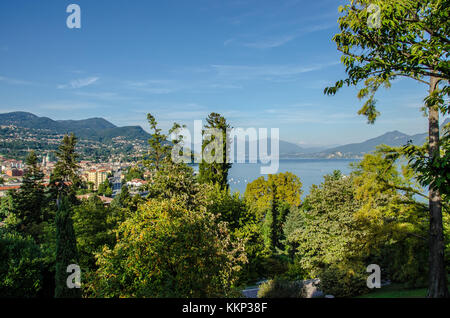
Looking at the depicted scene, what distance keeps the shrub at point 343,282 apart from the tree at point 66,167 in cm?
2583

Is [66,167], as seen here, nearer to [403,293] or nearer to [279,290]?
[279,290]

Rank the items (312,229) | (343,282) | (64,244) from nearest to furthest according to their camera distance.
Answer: (64,244) → (343,282) → (312,229)

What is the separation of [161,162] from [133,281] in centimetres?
1362

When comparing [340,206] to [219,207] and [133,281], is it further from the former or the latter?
[133,281]

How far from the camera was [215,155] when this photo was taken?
22.8m

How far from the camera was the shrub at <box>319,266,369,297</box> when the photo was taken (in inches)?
453

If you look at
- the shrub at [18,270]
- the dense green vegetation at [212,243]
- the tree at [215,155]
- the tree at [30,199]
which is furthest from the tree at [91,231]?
the tree at [30,199]

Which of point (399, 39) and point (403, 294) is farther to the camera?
point (403, 294)

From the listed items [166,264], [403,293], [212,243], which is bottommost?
[403,293]

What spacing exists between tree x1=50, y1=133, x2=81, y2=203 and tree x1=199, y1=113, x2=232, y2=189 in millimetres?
14666

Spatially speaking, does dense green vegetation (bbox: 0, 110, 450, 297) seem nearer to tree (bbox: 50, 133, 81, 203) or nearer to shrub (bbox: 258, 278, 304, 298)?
shrub (bbox: 258, 278, 304, 298)

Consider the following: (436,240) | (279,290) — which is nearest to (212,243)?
(279,290)

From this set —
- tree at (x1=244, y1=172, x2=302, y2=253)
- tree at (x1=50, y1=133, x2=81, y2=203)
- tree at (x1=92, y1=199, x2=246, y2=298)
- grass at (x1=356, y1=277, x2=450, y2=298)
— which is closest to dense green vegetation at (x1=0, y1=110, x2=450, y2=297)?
tree at (x1=92, y1=199, x2=246, y2=298)

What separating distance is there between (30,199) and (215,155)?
77.4 ft
